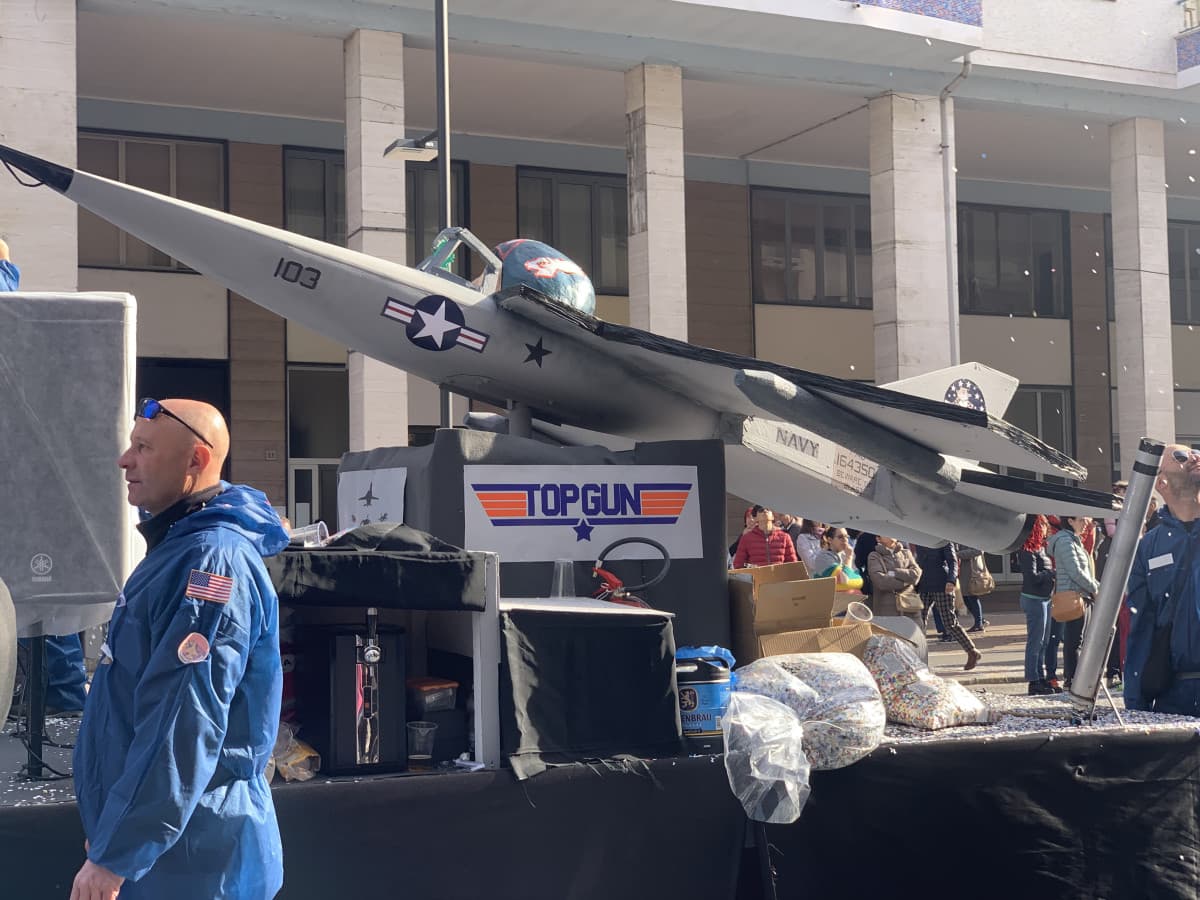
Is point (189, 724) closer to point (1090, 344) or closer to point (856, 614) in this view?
point (856, 614)

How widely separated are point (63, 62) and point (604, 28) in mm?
7529

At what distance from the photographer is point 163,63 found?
21.0 meters

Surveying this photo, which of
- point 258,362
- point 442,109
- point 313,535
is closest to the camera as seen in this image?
point 313,535

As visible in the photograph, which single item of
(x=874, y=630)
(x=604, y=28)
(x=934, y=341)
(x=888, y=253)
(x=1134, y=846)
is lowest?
(x=1134, y=846)

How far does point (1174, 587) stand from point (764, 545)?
10.3 metres

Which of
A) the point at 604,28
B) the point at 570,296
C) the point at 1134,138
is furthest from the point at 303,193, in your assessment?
the point at 570,296

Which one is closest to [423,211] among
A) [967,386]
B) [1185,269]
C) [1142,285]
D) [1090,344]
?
[1142,285]

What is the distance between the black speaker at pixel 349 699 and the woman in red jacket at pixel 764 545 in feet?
37.9

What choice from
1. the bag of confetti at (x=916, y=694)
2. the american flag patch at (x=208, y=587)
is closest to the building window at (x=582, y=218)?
the bag of confetti at (x=916, y=694)

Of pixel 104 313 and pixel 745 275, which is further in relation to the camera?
pixel 745 275

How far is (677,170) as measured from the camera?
2003cm

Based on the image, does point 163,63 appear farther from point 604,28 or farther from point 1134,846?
point 1134,846

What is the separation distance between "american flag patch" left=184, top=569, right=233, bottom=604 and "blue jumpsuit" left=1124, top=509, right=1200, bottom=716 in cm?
423

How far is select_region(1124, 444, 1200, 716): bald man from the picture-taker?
19.0 ft
